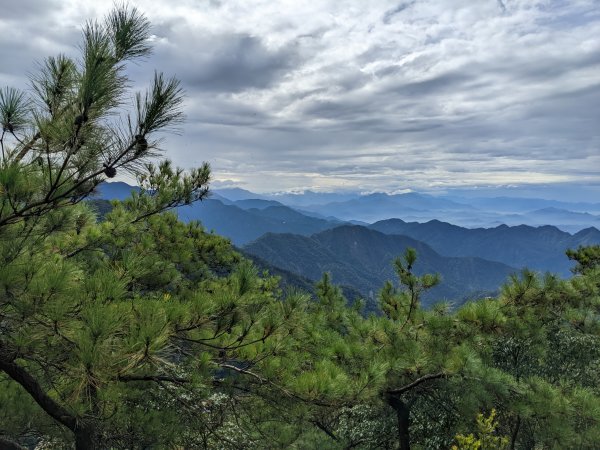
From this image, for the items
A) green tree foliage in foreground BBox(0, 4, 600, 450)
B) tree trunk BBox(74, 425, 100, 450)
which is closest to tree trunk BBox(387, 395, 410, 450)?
green tree foliage in foreground BBox(0, 4, 600, 450)

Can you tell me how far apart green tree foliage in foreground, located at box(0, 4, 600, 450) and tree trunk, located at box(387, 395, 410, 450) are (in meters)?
0.03

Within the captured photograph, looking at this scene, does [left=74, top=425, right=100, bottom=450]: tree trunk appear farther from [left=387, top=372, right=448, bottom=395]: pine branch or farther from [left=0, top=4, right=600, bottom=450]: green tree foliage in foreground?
[left=387, top=372, right=448, bottom=395]: pine branch

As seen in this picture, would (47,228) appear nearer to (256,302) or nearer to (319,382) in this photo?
(256,302)

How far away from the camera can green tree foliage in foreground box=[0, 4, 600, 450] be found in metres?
3.54

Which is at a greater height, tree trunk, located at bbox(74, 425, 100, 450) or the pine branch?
the pine branch

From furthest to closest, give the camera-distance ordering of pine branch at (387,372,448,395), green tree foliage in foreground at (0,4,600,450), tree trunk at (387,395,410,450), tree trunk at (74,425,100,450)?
tree trunk at (387,395,410,450) < pine branch at (387,372,448,395) < tree trunk at (74,425,100,450) < green tree foliage in foreground at (0,4,600,450)

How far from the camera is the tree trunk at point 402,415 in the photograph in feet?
23.0

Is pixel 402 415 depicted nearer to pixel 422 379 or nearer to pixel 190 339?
pixel 422 379

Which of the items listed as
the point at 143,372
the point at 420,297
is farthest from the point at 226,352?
the point at 420,297

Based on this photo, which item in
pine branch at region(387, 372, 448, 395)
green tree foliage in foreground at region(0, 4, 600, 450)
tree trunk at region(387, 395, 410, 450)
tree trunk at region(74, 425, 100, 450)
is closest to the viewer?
green tree foliage in foreground at region(0, 4, 600, 450)

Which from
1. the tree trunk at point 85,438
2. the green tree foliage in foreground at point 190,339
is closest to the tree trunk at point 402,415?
the green tree foliage in foreground at point 190,339

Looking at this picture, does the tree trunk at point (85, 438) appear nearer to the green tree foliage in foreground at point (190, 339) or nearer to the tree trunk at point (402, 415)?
the green tree foliage in foreground at point (190, 339)

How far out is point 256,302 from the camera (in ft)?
15.8

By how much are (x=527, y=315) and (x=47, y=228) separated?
26.8 feet
